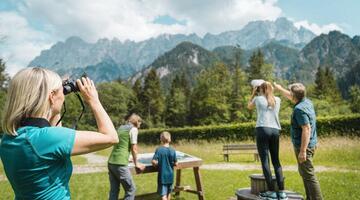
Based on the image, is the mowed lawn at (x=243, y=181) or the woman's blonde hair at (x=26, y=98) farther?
the mowed lawn at (x=243, y=181)

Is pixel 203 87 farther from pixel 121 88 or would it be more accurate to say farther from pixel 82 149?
pixel 82 149

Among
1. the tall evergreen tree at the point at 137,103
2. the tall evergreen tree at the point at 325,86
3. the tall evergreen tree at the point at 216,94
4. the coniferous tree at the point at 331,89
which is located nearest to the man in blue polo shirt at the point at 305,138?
the tall evergreen tree at the point at 216,94

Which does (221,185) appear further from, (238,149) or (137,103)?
(137,103)

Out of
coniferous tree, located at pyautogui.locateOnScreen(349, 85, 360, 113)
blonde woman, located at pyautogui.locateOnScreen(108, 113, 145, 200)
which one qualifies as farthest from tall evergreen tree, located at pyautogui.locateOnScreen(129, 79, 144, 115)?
blonde woman, located at pyautogui.locateOnScreen(108, 113, 145, 200)

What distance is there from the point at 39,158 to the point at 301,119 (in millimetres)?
5851

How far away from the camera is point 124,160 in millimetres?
7797

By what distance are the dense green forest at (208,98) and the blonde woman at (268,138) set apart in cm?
3453

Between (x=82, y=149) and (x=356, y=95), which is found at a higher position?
(x=356, y=95)

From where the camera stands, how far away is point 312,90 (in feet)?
242

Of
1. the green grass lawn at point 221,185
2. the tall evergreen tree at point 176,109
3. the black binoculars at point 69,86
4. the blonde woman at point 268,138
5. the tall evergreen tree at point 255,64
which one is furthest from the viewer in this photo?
the tall evergreen tree at point 176,109

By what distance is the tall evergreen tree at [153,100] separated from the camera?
272 feet

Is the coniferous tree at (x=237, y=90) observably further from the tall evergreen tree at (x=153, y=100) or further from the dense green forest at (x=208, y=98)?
the tall evergreen tree at (x=153, y=100)

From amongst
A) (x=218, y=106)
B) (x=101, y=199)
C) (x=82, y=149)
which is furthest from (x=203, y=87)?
(x=82, y=149)

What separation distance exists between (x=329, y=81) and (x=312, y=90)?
3842mm
